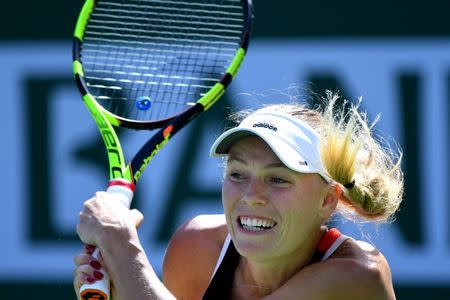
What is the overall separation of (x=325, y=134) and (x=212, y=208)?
7.64ft

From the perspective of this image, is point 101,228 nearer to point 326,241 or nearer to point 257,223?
point 257,223

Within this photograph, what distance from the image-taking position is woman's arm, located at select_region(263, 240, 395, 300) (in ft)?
9.96

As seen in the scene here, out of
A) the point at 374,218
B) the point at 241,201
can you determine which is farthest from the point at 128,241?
the point at 374,218

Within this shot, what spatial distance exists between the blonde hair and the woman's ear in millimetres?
22

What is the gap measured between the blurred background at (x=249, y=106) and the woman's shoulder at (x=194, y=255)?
1827 mm

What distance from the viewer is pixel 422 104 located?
538 centimetres

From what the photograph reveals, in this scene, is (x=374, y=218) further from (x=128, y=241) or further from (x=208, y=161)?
(x=208, y=161)

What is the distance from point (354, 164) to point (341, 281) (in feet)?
1.16

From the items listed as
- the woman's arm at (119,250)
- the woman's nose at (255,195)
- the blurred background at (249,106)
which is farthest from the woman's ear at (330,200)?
the blurred background at (249,106)

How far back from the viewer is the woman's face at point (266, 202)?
3002 millimetres

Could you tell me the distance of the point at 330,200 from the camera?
10.3 feet

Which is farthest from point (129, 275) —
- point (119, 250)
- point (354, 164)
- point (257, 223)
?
point (354, 164)

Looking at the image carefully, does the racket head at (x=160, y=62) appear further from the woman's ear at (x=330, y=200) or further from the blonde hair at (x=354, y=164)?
the woman's ear at (x=330, y=200)

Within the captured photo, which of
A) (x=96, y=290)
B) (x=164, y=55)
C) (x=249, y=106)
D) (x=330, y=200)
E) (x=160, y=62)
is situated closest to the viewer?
(x=96, y=290)
